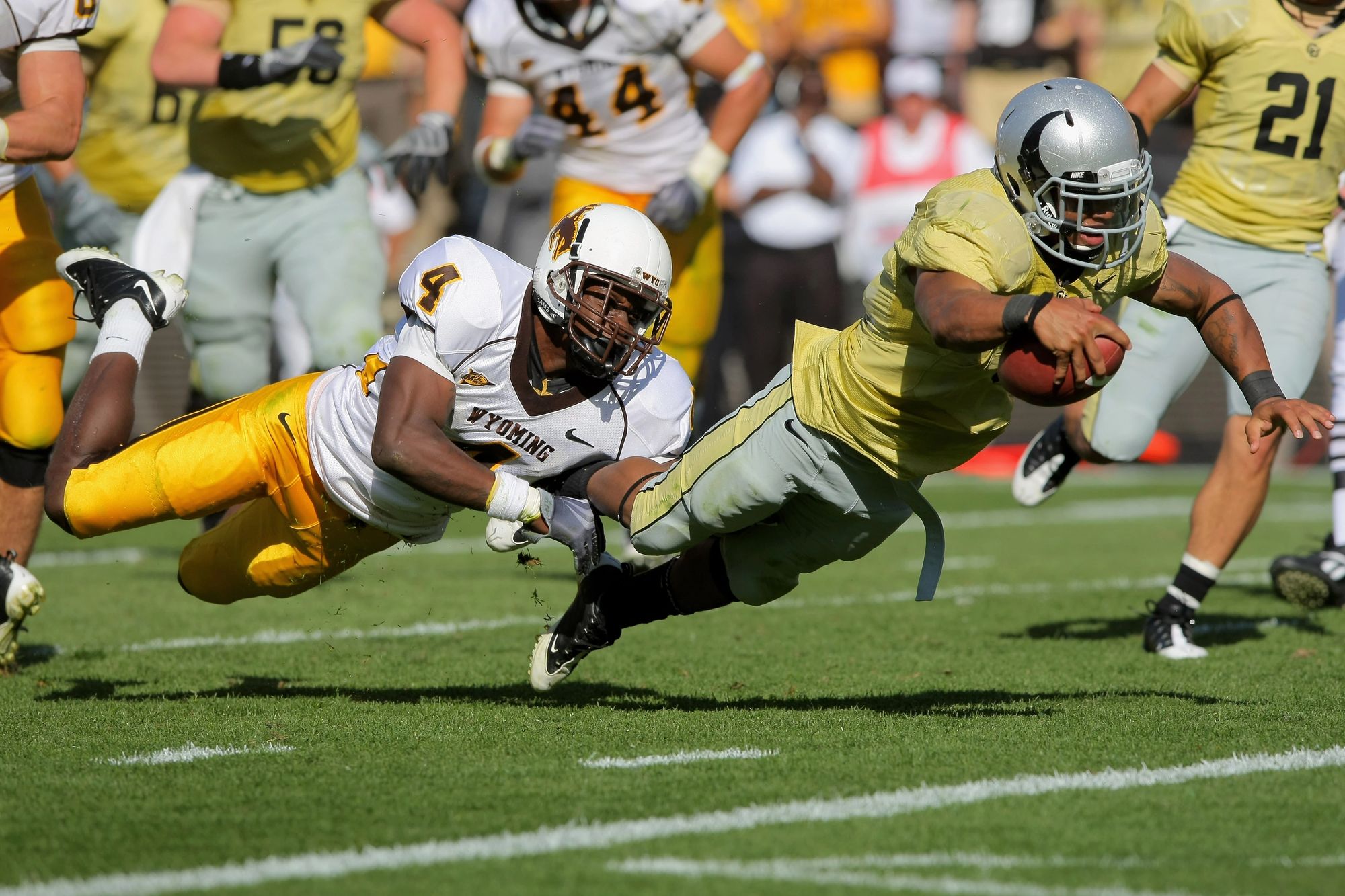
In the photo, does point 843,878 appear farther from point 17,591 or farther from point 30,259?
point 30,259


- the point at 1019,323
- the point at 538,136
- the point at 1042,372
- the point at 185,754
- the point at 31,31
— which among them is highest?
the point at 1019,323

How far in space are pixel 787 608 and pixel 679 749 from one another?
2.63 m

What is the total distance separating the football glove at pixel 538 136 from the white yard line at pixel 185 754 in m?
3.19

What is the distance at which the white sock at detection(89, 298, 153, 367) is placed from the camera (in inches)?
178

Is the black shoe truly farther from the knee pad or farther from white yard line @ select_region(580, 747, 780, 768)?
the knee pad

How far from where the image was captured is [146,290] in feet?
15.1

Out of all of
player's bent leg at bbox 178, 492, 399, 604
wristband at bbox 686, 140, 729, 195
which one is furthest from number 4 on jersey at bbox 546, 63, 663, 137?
player's bent leg at bbox 178, 492, 399, 604

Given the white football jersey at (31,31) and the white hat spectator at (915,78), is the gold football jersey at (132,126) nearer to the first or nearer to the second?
the white football jersey at (31,31)

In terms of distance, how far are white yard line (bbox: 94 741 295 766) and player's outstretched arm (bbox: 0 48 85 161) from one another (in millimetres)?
1826

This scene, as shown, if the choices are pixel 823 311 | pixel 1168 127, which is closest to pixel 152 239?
pixel 823 311

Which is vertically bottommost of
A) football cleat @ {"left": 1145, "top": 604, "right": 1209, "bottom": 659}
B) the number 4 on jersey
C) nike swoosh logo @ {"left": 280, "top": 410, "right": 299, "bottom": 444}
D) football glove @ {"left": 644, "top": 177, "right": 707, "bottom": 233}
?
football cleat @ {"left": 1145, "top": 604, "right": 1209, "bottom": 659}

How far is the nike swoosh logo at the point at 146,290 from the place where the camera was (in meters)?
4.60

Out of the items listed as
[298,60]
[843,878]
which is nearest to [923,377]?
[843,878]

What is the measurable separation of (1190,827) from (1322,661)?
2.14 m
